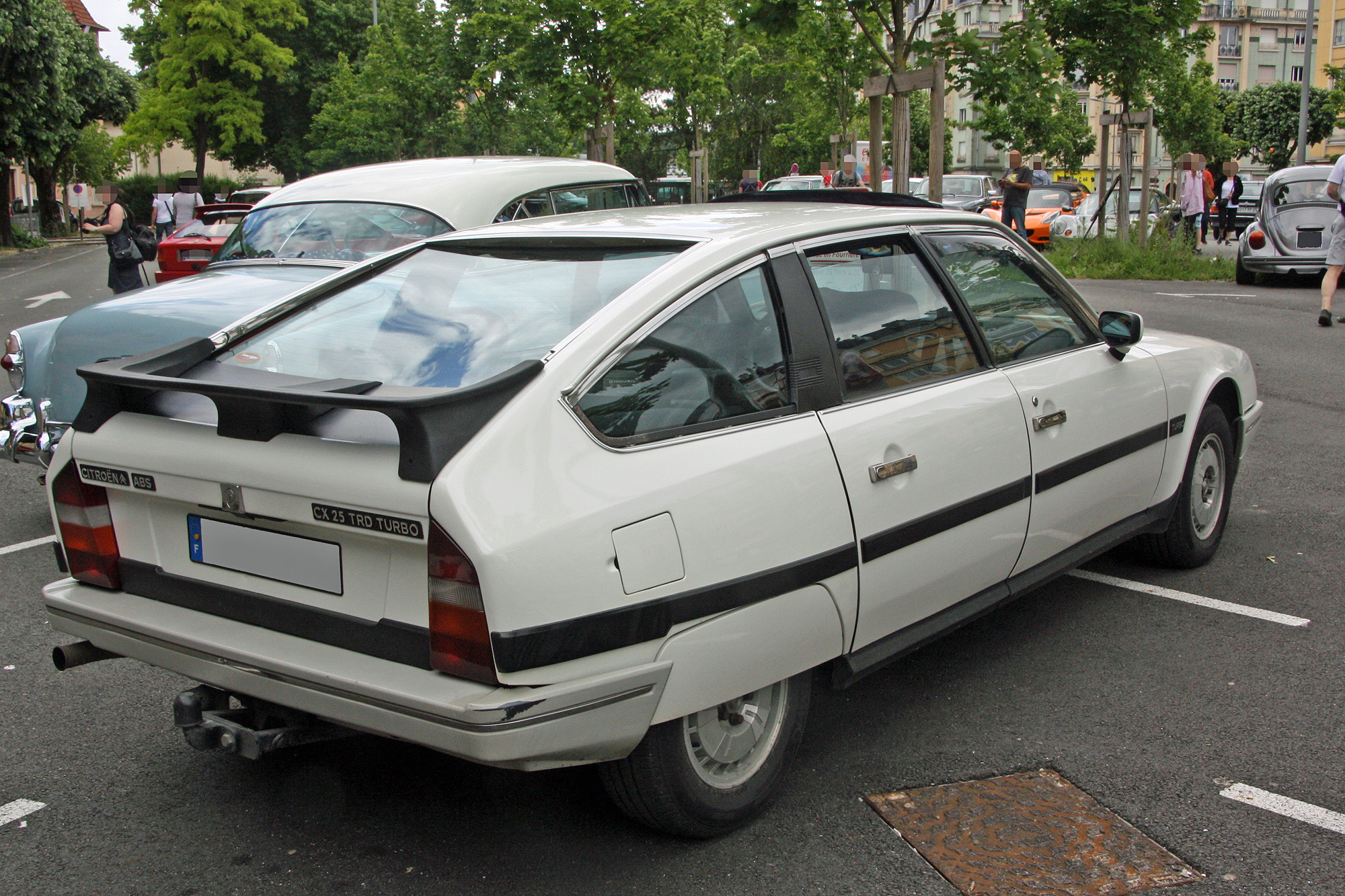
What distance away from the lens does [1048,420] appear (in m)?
3.96

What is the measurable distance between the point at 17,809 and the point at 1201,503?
14.8 ft

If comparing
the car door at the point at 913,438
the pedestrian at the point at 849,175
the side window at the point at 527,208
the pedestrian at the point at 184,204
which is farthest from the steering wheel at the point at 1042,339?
the pedestrian at the point at 184,204

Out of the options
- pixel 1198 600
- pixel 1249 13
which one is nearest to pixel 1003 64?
pixel 1198 600

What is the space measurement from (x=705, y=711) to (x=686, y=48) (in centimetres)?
2163

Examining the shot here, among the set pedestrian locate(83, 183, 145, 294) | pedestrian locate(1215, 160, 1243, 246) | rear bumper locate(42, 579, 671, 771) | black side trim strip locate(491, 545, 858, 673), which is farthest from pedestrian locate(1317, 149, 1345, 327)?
pedestrian locate(1215, 160, 1243, 246)

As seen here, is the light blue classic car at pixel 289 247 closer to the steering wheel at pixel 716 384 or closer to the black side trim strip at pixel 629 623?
the steering wheel at pixel 716 384

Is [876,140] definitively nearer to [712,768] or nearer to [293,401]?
[712,768]

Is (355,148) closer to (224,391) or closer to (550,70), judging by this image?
(550,70)

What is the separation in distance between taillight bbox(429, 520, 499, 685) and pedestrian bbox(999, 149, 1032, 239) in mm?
17832

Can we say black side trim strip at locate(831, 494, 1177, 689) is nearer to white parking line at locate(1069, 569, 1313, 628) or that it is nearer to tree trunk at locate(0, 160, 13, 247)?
white parking line at locate(1069, 569, 1313, 628)

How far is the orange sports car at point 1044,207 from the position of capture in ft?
81.8

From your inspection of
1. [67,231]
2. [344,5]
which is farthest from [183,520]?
[344,5]

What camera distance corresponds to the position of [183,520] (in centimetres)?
303

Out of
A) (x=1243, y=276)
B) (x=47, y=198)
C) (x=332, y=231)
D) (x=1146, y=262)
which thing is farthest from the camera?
(x=47, y=198)
